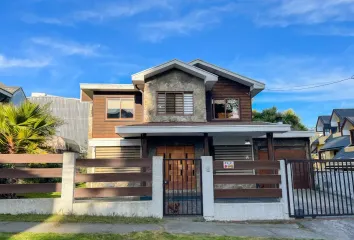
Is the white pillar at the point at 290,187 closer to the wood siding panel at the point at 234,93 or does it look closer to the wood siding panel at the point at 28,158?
the wood siding panel at the point at 28,158

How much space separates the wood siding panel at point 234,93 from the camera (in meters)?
15.0

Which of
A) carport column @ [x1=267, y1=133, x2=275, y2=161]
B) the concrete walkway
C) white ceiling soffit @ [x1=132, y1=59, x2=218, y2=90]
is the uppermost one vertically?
white ceiling soffit @ [x1=132, y1=59, x2=218, y2=90]

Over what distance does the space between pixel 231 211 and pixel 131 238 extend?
3338 millimetres

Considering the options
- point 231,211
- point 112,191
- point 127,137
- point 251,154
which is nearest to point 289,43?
point 251,154

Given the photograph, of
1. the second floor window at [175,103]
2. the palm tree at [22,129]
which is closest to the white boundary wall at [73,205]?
the palm tree at [22,129]

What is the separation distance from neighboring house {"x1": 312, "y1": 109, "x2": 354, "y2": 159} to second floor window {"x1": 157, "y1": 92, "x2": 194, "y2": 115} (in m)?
12.6

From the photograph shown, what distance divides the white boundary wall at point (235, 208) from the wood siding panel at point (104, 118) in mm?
7662

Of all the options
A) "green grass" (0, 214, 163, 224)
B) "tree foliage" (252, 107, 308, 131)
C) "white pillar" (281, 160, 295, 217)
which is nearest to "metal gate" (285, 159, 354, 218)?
"white pillar" (281, 160, 295, 217)

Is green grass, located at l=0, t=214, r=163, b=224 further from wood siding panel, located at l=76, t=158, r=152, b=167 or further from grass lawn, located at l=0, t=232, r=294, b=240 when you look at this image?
wood siding panel, located at l=76, t=158, r=152, b=167

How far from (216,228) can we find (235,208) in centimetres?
124

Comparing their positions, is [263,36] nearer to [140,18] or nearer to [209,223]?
[140,18]

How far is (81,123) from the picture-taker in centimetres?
3519

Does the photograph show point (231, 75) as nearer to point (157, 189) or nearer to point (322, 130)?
point (157, 189)

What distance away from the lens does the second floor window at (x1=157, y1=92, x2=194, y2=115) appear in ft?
45.3
